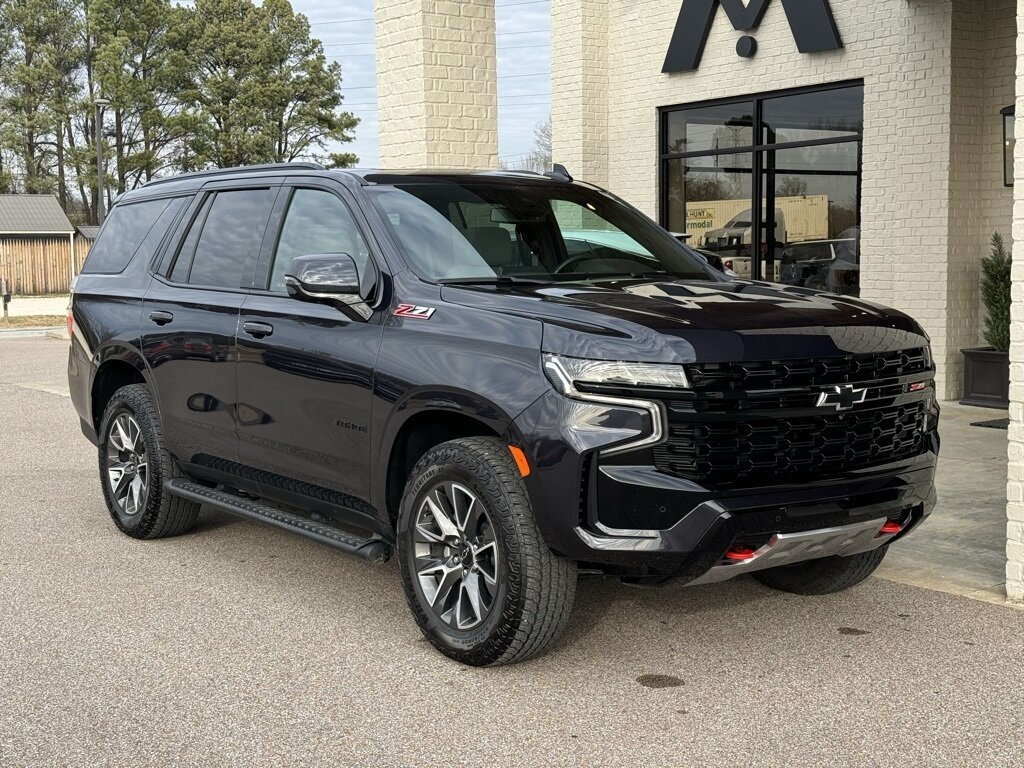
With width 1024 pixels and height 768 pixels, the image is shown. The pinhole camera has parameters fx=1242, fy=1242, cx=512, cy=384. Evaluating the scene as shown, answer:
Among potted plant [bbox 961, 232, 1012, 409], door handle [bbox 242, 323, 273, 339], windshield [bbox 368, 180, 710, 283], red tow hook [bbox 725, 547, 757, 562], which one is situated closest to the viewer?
red tow hook [bbox 725, 547, 757, 562]

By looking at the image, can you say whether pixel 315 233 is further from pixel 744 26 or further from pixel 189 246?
pixel 744 26

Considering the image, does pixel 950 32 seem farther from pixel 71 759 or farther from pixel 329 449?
pixel 71 759

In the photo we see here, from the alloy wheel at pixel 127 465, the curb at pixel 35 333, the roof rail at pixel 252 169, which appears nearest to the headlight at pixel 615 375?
the roof rail at pixel 252 169

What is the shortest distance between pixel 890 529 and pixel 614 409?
1394mm

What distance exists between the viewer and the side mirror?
5.18 metres

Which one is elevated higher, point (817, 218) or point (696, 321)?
point (817, 218)

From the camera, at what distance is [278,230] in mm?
6023

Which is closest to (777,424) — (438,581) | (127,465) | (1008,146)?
(438,581)

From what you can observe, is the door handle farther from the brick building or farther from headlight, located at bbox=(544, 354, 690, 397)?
the brick building

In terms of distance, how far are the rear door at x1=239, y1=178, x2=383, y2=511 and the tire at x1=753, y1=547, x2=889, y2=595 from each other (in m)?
2.00

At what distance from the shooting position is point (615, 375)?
437 centimetres

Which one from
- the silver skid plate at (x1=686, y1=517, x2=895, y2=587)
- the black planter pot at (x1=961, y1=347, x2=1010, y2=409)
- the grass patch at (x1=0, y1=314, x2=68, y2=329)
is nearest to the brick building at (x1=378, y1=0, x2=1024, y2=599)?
the black planter pot at (x1=961, y1=347, x2=1010, y2=409)

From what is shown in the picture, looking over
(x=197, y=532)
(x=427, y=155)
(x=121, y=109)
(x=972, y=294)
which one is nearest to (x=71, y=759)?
(x=197, y=532)

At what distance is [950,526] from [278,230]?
13.3 feet
